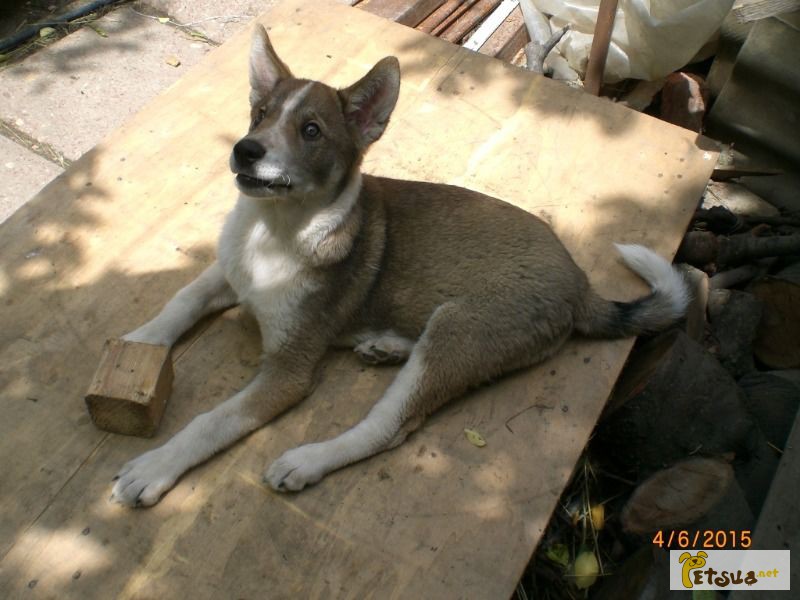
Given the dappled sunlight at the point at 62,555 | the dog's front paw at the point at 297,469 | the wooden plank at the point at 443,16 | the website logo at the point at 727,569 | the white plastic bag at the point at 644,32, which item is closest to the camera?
the dappled sunlight at the point at 62,555

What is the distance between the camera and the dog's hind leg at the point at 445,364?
3.46 meters

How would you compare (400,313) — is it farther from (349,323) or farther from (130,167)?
(130,167)

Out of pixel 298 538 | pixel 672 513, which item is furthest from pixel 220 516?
pixel 672 513

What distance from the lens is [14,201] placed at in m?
5.18

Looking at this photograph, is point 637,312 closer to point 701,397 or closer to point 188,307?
point 701,397

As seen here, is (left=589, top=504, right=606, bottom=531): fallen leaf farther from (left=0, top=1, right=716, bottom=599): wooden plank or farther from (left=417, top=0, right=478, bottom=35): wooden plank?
(left=417, top=0, right=478, bottom=35): wooden plank

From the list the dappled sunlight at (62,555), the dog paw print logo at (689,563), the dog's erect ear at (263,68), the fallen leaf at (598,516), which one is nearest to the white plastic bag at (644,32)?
the dog's erect ear at (263,68)

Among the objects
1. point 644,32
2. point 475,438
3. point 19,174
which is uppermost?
point 644,32

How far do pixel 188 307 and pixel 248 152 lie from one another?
97 centimetres

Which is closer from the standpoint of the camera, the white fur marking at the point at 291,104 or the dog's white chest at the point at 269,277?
Answer: the white fur marking at the point at 291,104

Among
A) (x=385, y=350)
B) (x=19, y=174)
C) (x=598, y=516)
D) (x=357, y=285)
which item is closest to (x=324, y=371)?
(x=385, y=350)

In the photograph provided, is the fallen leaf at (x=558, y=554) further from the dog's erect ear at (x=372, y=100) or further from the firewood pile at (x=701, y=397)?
the dog's erect ear at (x=372, y=100)

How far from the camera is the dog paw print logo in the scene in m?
3.28

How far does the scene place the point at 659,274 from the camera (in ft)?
13.2
